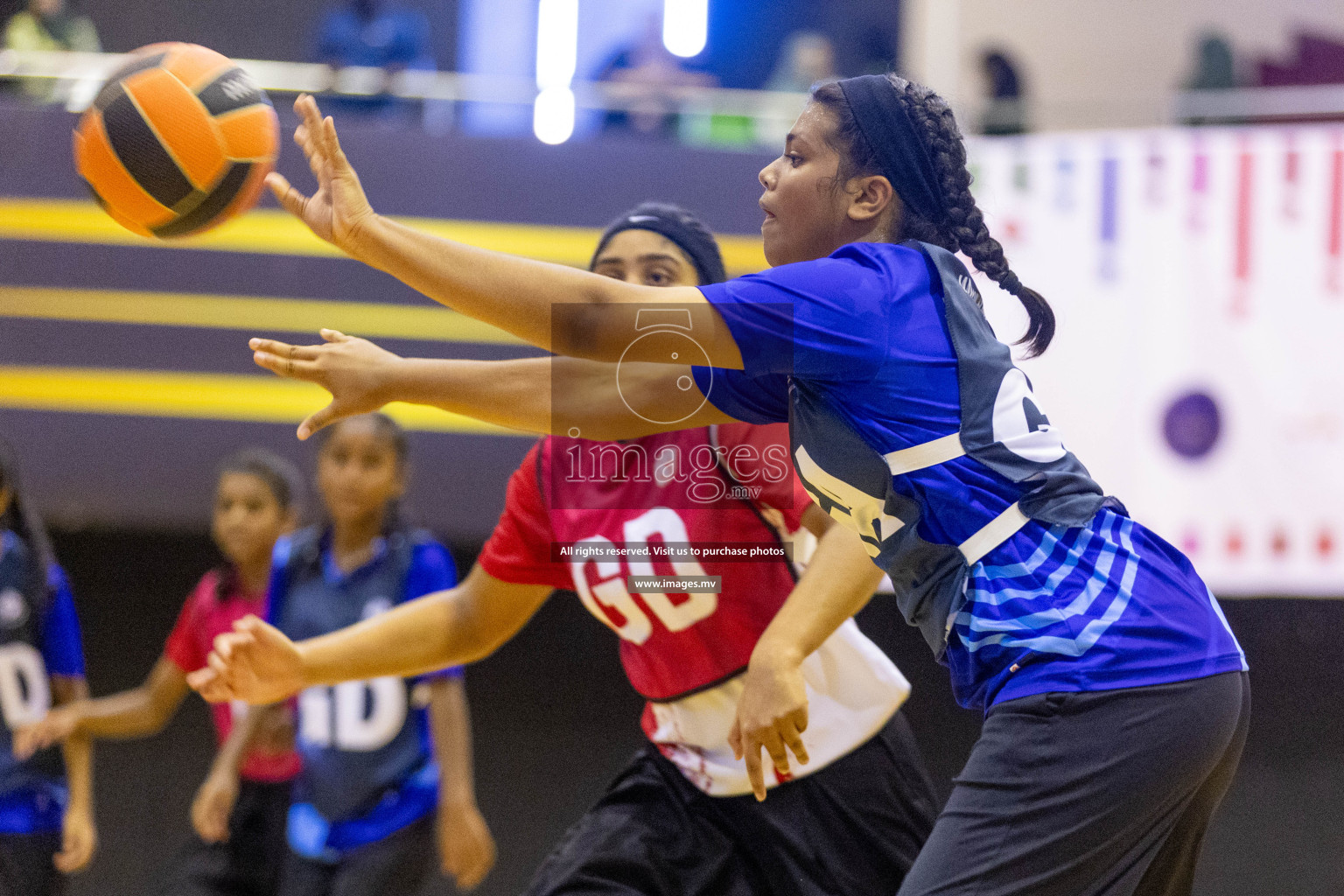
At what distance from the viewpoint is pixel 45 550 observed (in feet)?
14.2

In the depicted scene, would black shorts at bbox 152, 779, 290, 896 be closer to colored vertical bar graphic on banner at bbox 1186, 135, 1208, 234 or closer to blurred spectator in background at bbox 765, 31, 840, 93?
colored vertical bar graphic on banner at bbox 1186, 135, 1208, 234

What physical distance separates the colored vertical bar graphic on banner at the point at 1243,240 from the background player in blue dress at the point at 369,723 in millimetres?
3213

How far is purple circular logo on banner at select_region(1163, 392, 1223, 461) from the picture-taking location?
15.6 ft

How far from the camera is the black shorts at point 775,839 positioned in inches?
91.2

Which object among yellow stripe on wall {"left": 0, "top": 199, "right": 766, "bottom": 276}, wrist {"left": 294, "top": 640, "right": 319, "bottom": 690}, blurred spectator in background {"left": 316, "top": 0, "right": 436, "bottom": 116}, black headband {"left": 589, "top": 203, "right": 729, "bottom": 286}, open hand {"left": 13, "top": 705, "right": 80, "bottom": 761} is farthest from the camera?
blurred spectator in background {"left": 316, "top": 0, "right": 436, "bottom": 116}

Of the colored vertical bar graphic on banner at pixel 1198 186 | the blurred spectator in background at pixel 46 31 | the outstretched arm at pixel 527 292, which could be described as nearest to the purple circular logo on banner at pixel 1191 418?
the colored vertical bar graphic on banner at pixel 1198 186

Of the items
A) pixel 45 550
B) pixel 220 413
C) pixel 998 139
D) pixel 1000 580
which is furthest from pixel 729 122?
pixel 1000 580

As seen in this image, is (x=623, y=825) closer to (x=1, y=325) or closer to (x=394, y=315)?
(x=394, y=315)

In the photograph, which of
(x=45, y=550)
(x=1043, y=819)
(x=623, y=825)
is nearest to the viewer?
(x=1043, y=819)

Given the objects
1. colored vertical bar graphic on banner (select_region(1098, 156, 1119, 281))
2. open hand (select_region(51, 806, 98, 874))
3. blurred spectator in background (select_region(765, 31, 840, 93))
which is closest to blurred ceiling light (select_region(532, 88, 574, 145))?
blurred spectator in background (select_region(765, 31, 840, 93))

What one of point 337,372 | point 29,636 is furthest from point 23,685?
point 337,372

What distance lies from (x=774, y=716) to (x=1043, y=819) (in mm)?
451

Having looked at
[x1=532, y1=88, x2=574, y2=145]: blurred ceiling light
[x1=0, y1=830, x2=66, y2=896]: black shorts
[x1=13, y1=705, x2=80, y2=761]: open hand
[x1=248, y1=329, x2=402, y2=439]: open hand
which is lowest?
[x1=0, y1=830, x2=66, y2=896]: black shorts

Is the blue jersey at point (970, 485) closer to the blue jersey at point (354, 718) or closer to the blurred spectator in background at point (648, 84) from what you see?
the blue jersey at point (354, 718)
